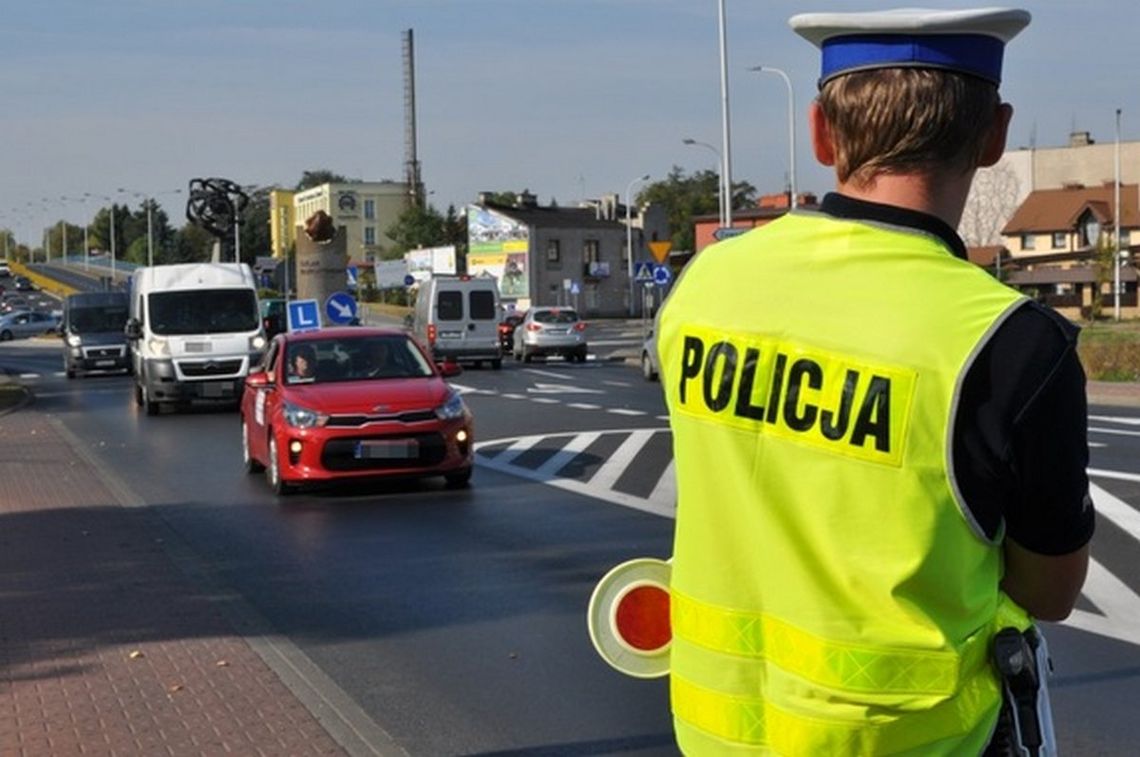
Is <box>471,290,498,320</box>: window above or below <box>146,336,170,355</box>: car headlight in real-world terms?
above

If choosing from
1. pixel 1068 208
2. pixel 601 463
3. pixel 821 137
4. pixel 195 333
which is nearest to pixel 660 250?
pixel 195 333

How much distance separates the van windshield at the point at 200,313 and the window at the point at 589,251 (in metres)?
73.4

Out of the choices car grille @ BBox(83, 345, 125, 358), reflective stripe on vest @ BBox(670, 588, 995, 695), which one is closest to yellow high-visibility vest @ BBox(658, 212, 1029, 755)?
reflective stripe on vest @ BBox(670, 588, 995, 695)

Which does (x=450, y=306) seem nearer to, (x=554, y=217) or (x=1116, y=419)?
(x=1116, y=419)

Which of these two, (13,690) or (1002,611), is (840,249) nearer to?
(1002,611)

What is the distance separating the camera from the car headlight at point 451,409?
1505 cm

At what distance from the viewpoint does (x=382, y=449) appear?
14852mm

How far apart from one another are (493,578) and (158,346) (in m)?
18.9

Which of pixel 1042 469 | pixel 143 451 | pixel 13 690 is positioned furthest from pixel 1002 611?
pixel 143 451

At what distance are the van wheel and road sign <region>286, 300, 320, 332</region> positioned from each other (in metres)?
12.7

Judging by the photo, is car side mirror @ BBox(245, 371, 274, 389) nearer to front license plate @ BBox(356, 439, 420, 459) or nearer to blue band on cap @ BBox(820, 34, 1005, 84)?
front license plate @ BBox(356, 439, 420, 459)

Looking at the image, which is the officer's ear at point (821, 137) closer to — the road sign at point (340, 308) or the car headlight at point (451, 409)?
the car headlight at point (451, 409)

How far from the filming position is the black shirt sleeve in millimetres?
2105

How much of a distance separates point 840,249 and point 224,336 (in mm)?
26805
